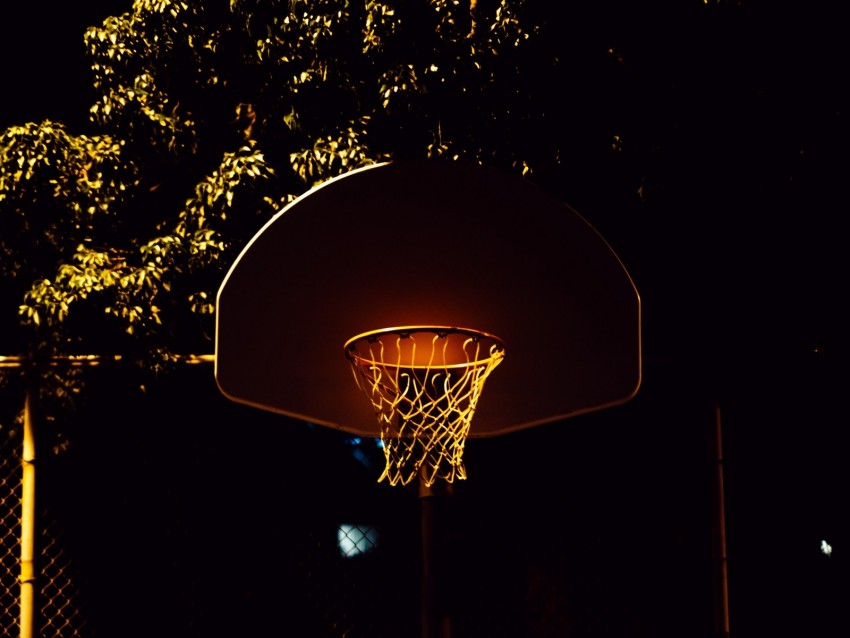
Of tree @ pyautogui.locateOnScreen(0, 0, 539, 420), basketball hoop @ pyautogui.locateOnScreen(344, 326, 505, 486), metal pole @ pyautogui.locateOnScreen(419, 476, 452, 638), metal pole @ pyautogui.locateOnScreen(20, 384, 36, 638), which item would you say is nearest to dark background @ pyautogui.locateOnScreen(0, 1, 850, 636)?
tree @ pyautogui.locateOnScreen(0, 0, 539, 420)

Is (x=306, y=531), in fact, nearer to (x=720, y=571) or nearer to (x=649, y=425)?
(x=649, y=425)

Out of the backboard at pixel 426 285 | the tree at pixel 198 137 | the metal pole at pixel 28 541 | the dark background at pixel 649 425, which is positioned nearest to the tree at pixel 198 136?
the tree at pixel 198 137

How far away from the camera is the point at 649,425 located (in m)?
6.05

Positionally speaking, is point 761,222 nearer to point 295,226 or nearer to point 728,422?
point 728,422

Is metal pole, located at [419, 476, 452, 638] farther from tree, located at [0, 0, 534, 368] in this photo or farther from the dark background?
tree, located at [0, 0, 534, 368]

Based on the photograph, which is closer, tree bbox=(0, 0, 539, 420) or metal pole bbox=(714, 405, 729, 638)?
metal pole bbox=(714, 405, 729, 638)

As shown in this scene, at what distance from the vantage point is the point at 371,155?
5.25 meters

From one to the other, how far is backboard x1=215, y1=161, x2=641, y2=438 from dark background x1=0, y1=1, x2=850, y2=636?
0.73 m

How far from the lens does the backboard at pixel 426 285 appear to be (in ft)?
11.3

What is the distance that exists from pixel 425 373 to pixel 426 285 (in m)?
0.37

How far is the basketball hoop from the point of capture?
3.50 meters

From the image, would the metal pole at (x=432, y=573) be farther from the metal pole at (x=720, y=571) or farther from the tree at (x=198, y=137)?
the tree at (x=198, y=137)

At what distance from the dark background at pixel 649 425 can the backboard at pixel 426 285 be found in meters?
0.73

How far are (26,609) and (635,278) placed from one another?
351cm
